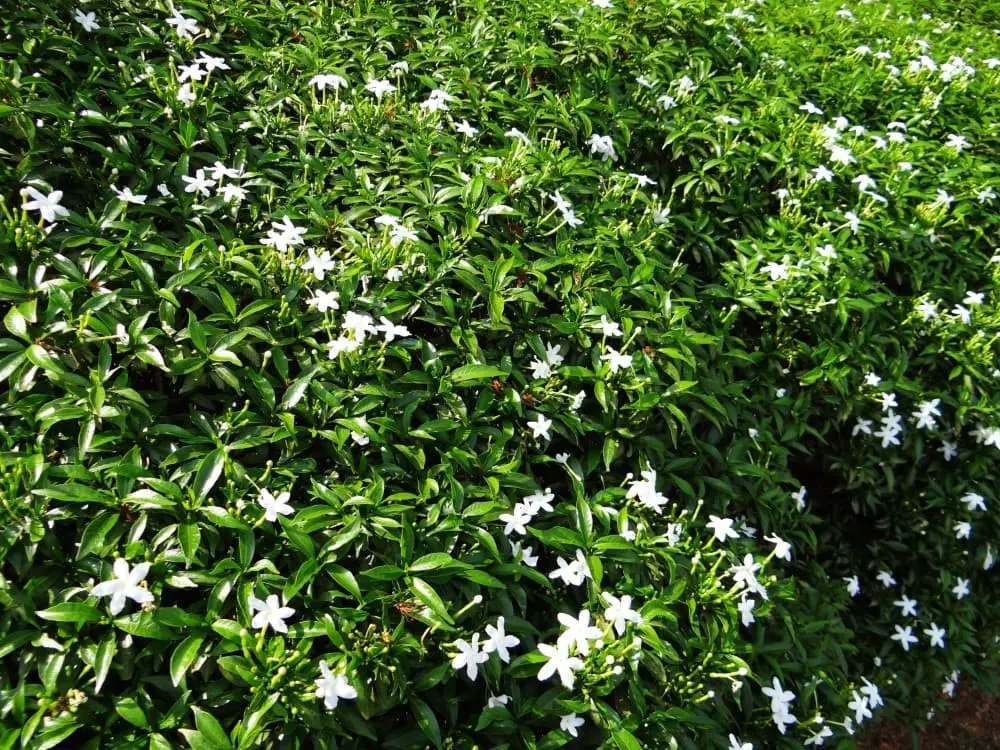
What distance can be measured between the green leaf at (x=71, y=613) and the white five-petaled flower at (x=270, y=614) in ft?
0.89

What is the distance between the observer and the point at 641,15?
10.7ft

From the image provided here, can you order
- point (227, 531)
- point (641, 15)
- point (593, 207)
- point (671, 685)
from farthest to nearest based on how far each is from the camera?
point (641, 15)
point (593, 207)
point (671, 685)
point (227, 531)

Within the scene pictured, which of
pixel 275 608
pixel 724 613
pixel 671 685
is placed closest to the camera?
pixel 275 608

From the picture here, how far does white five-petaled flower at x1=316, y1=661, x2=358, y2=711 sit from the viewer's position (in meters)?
1.36

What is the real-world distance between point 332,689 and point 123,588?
41cm

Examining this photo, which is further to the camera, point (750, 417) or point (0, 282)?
point (750, 417)

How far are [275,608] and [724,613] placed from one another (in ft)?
3.39

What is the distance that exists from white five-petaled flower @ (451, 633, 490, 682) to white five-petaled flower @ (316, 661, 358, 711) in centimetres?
21

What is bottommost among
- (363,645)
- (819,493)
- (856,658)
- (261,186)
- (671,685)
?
(856,658)

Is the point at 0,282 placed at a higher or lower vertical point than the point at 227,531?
higher

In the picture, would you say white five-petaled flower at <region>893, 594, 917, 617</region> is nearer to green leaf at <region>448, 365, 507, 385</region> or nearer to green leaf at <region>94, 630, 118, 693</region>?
green leaf at <region>448, 365, 507, 385</region>

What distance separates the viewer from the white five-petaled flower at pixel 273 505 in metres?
1.56

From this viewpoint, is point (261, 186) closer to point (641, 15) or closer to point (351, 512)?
point (351, 512)

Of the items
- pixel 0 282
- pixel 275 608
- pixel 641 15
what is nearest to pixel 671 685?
pixel 275 608
